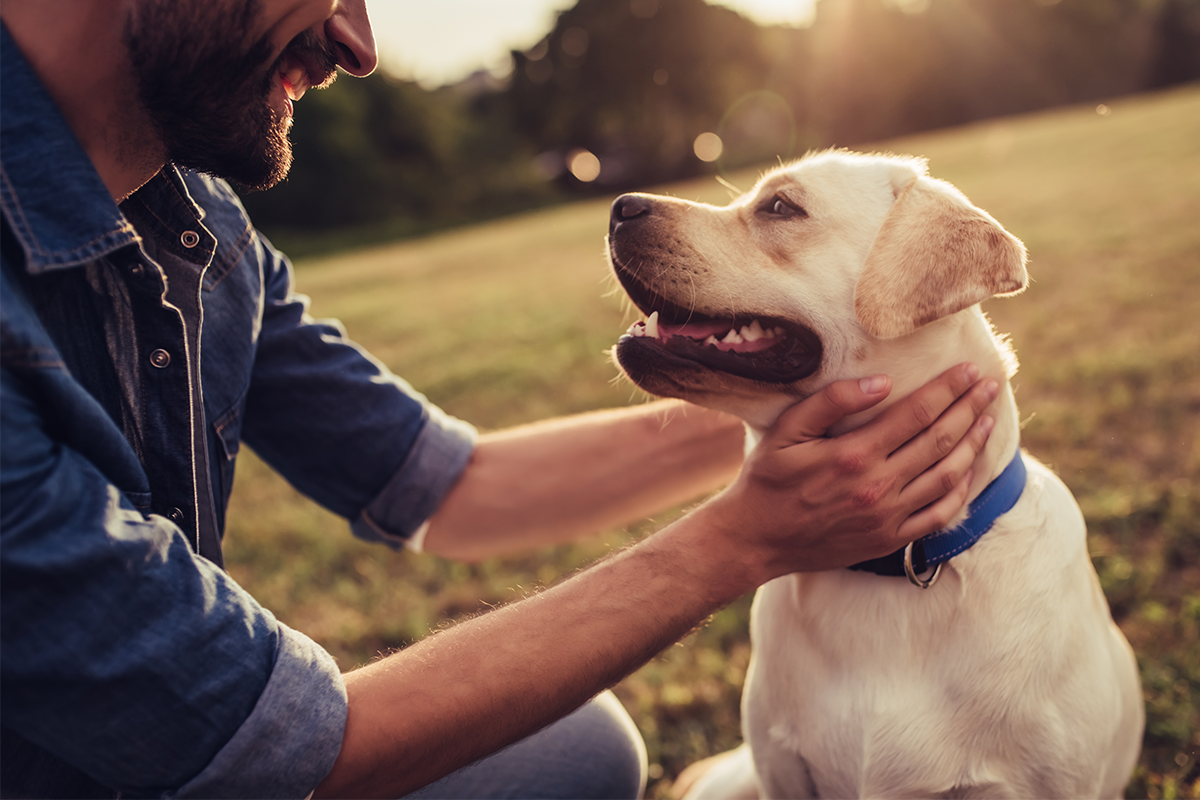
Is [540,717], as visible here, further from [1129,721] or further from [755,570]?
[1129,721]

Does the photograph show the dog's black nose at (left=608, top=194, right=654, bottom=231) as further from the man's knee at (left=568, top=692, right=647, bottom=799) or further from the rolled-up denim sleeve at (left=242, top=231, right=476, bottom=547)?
the man's knee at (left=568, top=692, right=647, bottom=799)

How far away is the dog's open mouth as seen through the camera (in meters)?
2.13

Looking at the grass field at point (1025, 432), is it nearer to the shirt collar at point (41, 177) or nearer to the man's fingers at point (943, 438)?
the man's fingers at point (943, 438)

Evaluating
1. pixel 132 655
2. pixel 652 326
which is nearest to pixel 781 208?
pixel 652 326

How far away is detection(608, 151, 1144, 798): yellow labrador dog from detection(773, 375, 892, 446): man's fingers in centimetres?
13

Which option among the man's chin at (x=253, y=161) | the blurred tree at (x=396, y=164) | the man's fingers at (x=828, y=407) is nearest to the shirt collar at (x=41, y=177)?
the man's chin at (x=253, y=161)

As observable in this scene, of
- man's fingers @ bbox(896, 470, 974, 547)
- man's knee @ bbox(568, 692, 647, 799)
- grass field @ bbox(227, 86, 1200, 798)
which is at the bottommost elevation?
grass field @ bbox(227, 86, 1200, 798)

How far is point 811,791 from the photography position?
2.17 m

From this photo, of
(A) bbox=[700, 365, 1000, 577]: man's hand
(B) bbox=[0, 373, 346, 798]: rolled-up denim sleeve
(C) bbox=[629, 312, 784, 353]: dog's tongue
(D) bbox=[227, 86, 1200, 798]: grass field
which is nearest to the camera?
(B) bbox=[0, 373, 346, 798]: rolled-up denim sleeve

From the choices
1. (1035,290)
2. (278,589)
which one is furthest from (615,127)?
(278,589)

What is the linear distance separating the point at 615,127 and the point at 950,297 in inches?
1701

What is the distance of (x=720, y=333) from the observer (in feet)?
7.55

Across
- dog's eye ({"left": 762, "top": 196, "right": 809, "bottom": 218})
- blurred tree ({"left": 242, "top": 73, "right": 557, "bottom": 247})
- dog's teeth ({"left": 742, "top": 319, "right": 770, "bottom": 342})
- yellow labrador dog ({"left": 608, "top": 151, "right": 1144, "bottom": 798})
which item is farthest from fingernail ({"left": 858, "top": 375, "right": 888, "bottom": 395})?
blurred tree ({"left": 242, "top": 73, "right": 557, "bottom": 247})

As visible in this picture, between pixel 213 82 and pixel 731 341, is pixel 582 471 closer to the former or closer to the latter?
pixel 731 341
